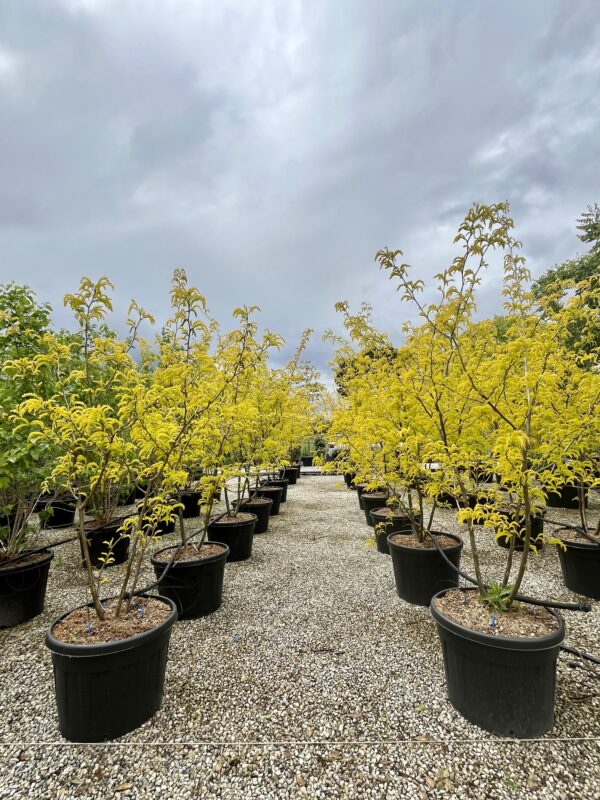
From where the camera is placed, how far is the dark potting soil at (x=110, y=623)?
6.71 ft

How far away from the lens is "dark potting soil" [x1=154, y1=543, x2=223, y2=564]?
3.29 meters

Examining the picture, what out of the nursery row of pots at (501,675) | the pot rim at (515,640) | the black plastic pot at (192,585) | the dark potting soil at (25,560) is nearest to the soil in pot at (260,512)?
the black plastic pot at (192,585)

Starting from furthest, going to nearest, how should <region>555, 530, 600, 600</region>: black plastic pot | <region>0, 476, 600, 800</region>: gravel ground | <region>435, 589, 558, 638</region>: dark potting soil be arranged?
<region>555, 530, 600, 600</region>: black plastic pot → <region>435, 589, 558, 638</region>: dark potting soil → <region>0, 476, 600, 800</region>: gravel ground

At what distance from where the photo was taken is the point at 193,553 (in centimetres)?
340

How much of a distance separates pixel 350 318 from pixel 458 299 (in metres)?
1.35

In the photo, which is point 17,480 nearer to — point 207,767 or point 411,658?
point 207,767

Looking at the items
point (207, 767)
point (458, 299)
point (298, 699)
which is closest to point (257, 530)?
point (298, 699)

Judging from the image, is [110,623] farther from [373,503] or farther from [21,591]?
[373,503]

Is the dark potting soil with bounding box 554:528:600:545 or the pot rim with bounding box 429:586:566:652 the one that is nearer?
the pot rim with bounding box 429:586:566:652

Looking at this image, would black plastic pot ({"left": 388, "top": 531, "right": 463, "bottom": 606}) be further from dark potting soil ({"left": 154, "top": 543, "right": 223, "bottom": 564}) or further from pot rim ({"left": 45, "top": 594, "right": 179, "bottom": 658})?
pot rim ({"left": 45, "top": 594, "right": 179, "bottom": 658})

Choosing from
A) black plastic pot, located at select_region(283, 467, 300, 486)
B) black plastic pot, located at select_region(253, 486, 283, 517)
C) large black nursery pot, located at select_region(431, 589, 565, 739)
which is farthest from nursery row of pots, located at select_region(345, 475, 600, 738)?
black plastic pot, located at select_region(283, 467, 300, 486)

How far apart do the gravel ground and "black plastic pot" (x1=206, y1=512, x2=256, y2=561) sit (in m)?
1.09

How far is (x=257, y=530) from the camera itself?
5.71 meters

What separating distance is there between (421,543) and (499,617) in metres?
1.35
